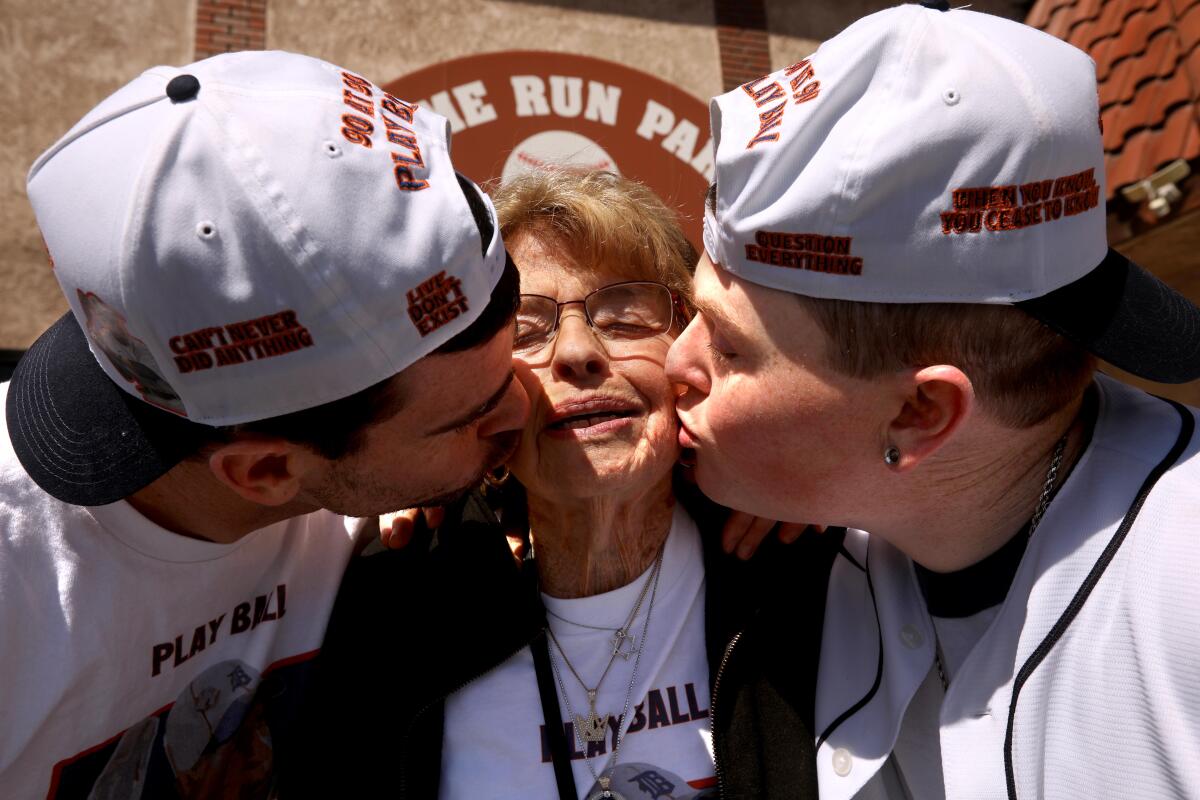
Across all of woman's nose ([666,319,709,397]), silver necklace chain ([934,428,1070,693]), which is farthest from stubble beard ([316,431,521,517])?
silver necklace chain ([934,428,1070,693])

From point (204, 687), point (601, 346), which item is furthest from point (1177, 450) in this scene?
point (204, 687)

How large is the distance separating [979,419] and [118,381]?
5.54ft

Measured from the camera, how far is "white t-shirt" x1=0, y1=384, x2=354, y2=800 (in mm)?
1802

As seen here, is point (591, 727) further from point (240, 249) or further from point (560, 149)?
point (560, 149)

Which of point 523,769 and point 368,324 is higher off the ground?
point 368,324

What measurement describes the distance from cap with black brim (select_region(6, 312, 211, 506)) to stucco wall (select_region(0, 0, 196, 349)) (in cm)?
562

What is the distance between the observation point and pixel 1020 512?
186 cm

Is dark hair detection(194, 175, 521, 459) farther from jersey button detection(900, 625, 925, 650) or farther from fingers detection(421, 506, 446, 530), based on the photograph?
jersey button detection(900, 625, 925, 650)

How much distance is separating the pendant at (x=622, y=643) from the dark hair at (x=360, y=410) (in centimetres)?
82

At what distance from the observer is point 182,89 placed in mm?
1673

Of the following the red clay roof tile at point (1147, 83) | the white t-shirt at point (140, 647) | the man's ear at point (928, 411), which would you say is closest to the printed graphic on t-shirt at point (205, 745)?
the white t-shirt at point (140, 647)

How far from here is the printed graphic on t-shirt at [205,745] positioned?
6.42 ft

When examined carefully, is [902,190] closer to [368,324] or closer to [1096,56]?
[368,324]

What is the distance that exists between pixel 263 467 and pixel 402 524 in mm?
507
